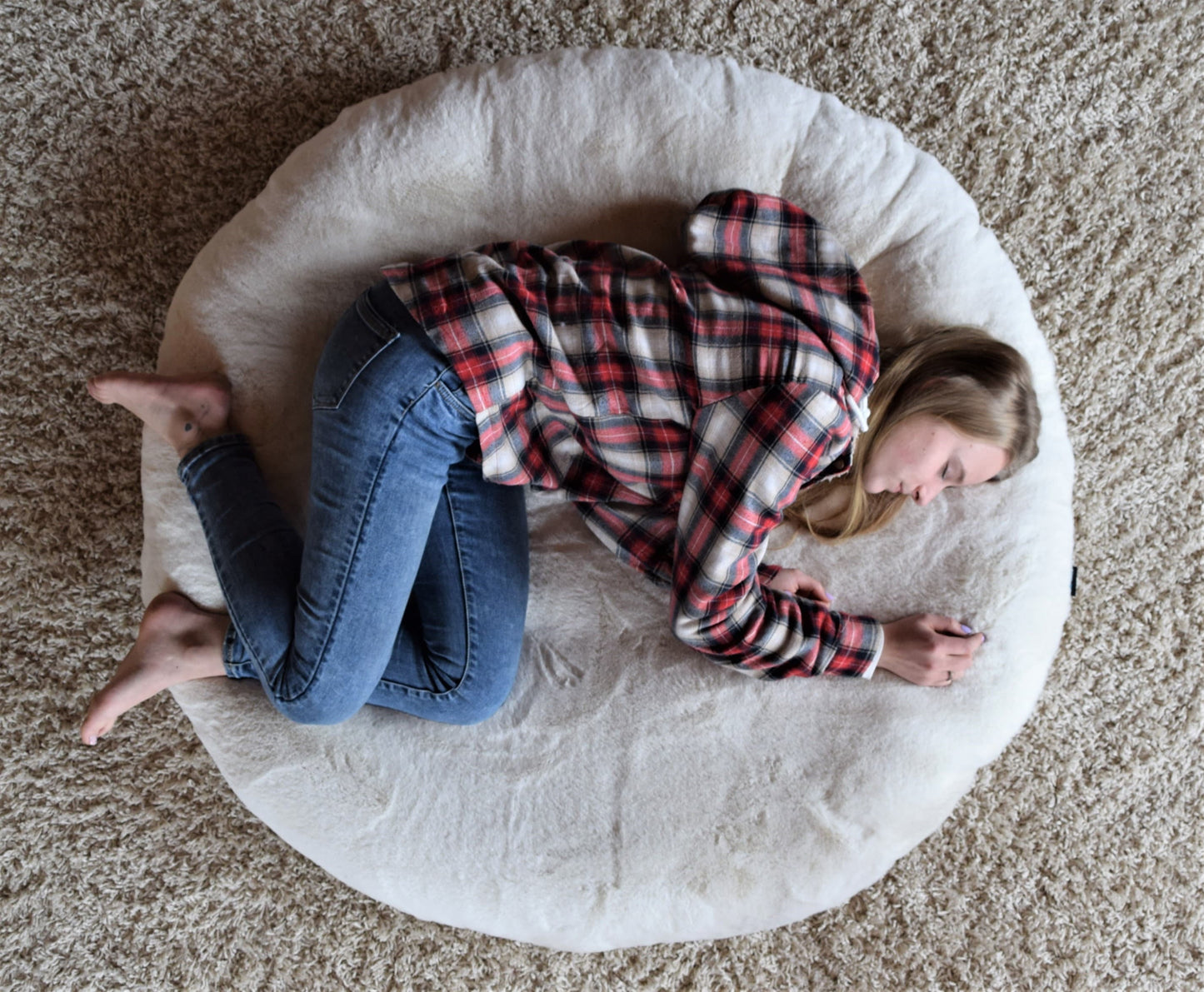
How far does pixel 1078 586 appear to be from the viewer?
1.29 metres

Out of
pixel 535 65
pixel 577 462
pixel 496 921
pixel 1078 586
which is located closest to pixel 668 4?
pixel 535 65

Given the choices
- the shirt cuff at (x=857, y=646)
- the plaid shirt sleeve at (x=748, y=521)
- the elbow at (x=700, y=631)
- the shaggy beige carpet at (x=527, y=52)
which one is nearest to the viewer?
the plaid shirt sleeve at (x=748, y=521)

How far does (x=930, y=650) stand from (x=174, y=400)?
101 centimetres

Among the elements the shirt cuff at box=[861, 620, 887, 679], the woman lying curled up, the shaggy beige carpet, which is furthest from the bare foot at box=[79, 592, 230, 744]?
the shirt cuff at box=[861, 620, 887, 679]

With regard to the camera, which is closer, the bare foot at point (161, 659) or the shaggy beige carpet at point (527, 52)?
the bare foot at point (161, 659)

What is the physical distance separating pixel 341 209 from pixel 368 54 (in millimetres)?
342

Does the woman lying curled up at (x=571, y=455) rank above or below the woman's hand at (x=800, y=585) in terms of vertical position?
above

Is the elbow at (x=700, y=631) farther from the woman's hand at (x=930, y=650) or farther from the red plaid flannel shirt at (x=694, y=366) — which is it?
the woman's hand at (x=930, y=650)

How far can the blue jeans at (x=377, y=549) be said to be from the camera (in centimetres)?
91

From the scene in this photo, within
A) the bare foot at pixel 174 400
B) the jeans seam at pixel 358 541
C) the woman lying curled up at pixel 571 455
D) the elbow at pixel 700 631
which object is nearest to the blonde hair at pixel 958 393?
the woman lying curled up at pixel 571 455

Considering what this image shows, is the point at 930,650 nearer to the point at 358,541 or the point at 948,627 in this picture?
the point at 948,627

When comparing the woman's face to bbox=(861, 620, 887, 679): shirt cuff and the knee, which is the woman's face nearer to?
bbox=(861, 620, 887, 679): shirt cuff

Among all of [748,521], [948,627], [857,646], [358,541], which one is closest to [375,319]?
[358,541]

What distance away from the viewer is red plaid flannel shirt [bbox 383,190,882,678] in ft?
2.81
